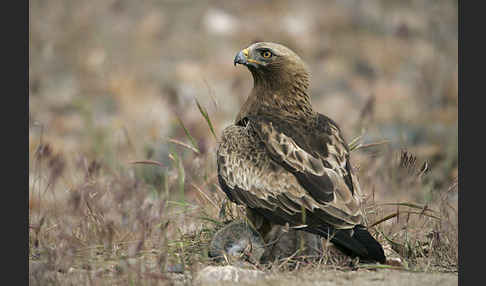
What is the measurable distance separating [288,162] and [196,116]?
272 inches

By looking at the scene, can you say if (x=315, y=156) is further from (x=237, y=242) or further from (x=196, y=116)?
(x=196, y=116)

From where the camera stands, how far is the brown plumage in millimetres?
4773

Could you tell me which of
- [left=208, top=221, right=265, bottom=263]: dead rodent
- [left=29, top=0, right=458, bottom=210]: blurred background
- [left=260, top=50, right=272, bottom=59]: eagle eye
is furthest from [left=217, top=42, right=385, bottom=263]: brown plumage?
[left=29, top=0, right=458, bottom=210]: blurred background

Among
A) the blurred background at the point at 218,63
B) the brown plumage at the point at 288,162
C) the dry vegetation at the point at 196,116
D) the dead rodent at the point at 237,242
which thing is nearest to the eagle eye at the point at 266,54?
the brown plumage at the point at 288,162

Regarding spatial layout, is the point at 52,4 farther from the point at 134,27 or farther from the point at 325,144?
the point at 325,144

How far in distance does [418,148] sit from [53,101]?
661cm

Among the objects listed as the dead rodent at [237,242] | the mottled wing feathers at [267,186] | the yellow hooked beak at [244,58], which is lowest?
the dead rodent at [237,242]

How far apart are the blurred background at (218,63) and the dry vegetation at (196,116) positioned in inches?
1.5

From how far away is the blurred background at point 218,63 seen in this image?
462 inches

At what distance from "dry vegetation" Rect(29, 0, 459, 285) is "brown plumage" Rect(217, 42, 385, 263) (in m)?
0.34

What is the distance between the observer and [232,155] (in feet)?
17.2

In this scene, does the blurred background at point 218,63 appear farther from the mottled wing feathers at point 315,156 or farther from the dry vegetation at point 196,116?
the mottled wing feathers at point 315,156

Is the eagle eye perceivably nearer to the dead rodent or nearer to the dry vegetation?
the dry vegetation

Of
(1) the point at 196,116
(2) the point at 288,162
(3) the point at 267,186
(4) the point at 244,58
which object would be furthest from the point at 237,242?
(1) the point at 196,116
